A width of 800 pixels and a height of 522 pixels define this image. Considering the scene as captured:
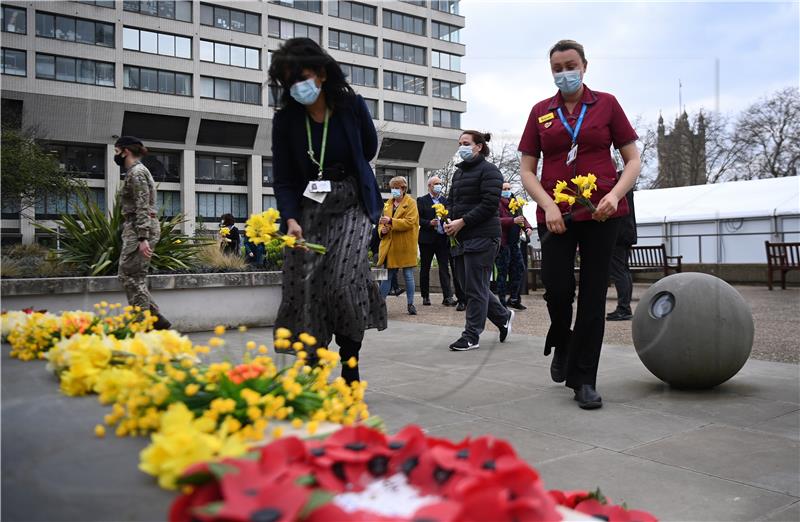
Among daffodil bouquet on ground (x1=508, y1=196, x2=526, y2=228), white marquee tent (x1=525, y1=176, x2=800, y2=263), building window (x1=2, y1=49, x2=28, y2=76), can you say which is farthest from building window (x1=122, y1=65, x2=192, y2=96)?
white marquee tent (x1=525, y1=176, x2=800, y2=263)

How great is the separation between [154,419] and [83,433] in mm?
134

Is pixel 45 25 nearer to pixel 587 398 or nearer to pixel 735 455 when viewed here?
pixel 735 455

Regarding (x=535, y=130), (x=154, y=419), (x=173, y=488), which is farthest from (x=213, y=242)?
(x=173, y=488)

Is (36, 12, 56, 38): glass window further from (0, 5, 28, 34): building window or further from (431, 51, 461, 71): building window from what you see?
(431, 51, 461, 71): building window

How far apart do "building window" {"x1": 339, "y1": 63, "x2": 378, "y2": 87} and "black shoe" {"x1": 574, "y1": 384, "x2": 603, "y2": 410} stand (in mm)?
2262

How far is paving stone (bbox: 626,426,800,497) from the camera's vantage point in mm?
2777

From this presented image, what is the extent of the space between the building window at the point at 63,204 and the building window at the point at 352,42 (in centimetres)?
89

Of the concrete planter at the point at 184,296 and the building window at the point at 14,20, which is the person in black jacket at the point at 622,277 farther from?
the building window at the point at 14,20

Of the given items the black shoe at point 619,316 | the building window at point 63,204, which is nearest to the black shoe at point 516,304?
the black shoe at point 619,316

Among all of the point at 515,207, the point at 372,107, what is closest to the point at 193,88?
the point at 372,107

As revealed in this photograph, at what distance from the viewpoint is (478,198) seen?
21.9ft

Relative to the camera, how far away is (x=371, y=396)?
4281 millimetres

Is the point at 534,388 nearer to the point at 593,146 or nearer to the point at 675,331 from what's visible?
the point at 675,331

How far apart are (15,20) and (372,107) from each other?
1.82 metres
